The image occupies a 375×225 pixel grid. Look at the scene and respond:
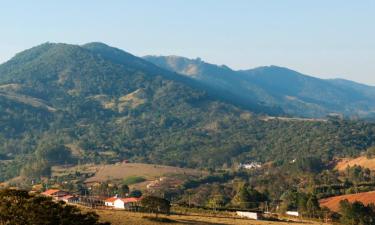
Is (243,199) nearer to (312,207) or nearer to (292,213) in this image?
(292,213)

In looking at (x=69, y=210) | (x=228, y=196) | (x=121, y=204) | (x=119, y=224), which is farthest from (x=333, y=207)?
(x=69, y=210)

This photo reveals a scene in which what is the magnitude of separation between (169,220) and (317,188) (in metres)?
103

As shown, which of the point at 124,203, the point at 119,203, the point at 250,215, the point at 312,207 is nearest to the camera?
the point at 250,215

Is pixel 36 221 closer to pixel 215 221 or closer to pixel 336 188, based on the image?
pixel 215 221

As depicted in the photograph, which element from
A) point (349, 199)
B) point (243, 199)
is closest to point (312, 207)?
point (243, 199)

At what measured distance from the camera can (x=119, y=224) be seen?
7969cm

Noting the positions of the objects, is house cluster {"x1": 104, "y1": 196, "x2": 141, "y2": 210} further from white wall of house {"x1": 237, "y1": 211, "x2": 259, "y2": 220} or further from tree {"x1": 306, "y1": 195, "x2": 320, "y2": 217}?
tree {"x1": 306, "y1": 195, "x2": 320, "y2": 217}

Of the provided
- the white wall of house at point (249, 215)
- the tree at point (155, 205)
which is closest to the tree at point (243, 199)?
the white wall of house at point (249, 215)

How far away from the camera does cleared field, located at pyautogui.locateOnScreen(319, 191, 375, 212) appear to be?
15526cm

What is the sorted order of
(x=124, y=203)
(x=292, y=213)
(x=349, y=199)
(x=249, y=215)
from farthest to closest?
(x=349, y=199) < (x=292, y=213) < (x=124, y=203) < (x=249, y=215)

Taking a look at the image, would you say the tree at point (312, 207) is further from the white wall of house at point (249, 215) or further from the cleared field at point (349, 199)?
the white wall of house at point (249, 215)

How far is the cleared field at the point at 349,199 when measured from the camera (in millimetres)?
155262

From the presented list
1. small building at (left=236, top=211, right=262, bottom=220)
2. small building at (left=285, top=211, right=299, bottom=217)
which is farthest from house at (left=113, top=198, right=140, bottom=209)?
small building at (left=285, top=211, right=299, bottom=217)

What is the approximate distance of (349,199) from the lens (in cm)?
16062
